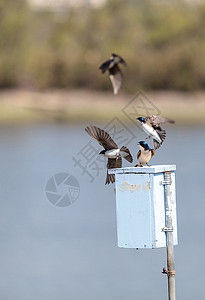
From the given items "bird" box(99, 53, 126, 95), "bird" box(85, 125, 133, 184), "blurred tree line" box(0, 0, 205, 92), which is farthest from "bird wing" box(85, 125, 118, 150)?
"blurred tree line" box(0, 0, 205, 92)

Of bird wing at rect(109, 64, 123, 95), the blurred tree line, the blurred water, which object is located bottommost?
the blurred water

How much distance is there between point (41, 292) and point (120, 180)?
21.9ft

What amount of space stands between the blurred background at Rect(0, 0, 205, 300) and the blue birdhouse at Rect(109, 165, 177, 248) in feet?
2.43

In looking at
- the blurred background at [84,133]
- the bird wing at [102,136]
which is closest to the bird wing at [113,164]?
the bird wing at [102,136]

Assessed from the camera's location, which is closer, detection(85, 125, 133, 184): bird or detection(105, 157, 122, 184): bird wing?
detection(85, 125, 133, 184): bird

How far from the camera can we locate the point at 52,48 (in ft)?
200

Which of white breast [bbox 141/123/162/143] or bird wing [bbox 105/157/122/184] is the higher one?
white breast [bbox 141/123/162/143]

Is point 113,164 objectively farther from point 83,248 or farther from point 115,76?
point 83,248

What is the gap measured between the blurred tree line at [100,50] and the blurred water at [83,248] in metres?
27.7

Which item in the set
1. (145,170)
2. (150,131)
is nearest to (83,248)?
(150,131)

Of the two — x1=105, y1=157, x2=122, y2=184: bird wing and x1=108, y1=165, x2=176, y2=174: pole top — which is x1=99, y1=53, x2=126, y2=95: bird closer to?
x1=105, y1=157, x2=122, y2=184: bird wing

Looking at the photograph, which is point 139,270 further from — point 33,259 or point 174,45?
point 174,45

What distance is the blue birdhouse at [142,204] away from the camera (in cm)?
504

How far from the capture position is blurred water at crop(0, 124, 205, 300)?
37.6 feet
